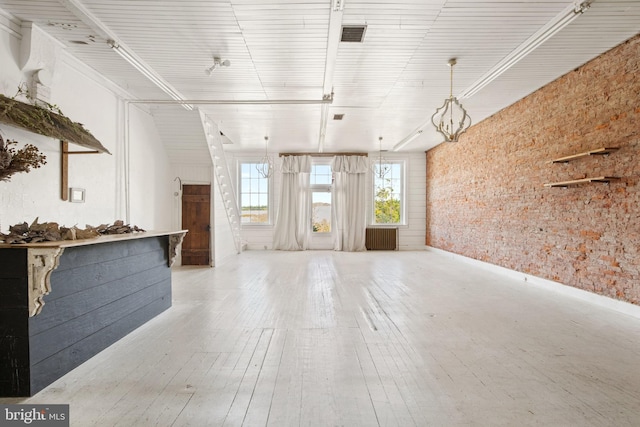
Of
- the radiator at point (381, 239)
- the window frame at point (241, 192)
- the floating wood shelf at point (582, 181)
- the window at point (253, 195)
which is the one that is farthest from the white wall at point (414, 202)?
the floating wood shelf at point (582, 181)

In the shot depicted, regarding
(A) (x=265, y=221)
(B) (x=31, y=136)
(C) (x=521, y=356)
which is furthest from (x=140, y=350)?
(A) (x=265, y=221)

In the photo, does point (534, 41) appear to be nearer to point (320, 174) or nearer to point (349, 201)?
point (349, 201)

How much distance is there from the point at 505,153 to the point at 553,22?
320 centimetres

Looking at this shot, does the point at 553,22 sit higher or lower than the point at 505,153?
higher

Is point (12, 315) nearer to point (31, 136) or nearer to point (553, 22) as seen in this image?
point (31, 136)

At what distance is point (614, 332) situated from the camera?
3.44 meters

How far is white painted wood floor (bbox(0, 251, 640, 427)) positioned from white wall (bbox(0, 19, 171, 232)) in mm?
1830

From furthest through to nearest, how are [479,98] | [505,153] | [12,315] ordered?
1. [505,153]
2. [479,98]
3. [12,315]

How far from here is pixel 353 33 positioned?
13.0 ft

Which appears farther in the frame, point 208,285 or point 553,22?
point 208,285

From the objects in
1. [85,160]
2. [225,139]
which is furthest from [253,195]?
[85,160]

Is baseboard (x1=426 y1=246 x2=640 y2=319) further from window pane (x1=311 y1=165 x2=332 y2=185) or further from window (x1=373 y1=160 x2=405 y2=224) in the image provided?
window pane (x1=311 y1=165 x2=332 y2=185)

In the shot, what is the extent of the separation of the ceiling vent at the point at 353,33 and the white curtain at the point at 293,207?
6.90 metres

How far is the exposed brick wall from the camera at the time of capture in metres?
4.06
